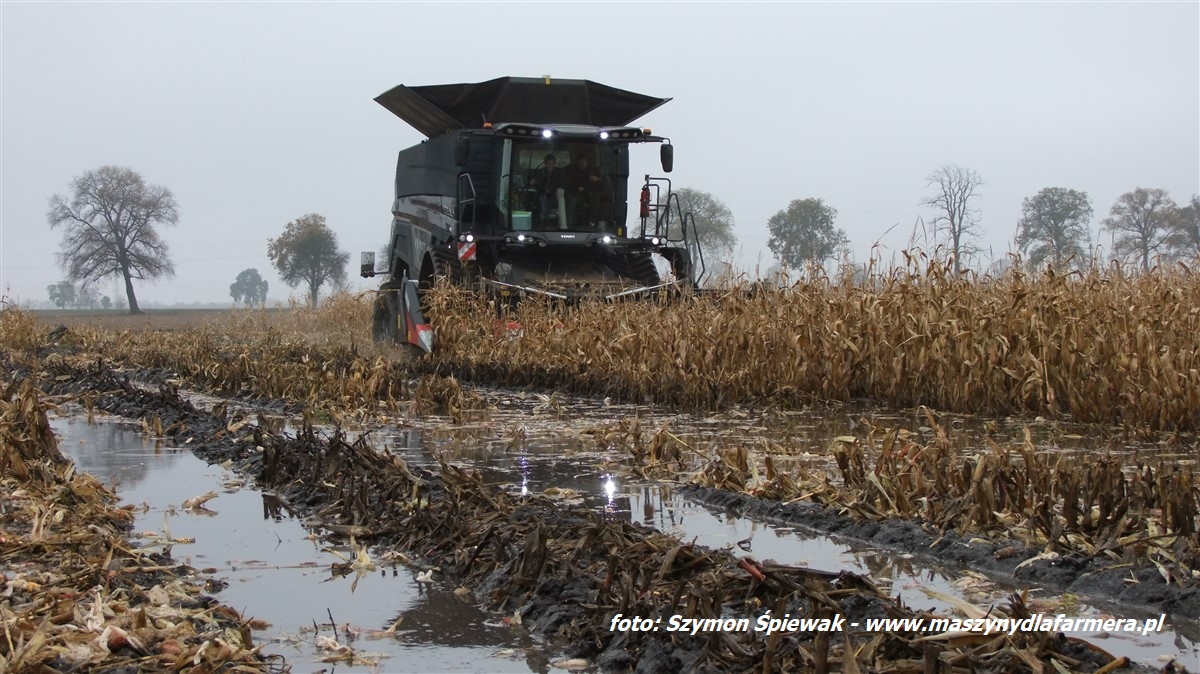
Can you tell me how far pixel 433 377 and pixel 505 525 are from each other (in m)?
7.45

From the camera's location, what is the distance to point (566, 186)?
18.2 meters

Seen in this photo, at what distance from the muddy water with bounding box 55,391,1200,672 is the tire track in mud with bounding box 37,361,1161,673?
182 millimetres

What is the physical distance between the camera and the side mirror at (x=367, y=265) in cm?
2572

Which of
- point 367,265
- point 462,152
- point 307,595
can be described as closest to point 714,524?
point 307,595

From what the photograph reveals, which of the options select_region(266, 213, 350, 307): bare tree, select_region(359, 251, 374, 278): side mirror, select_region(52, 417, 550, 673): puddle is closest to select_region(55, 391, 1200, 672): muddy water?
select_region(52, 417, 550, 673): puddle

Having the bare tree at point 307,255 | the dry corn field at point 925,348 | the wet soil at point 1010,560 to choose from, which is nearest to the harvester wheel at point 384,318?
the dry corn field at point 925,348

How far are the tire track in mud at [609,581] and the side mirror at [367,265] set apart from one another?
18360 millimetres

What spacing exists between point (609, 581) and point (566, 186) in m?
14.1

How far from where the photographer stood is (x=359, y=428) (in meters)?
10.9

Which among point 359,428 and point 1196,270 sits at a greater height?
point 1196,270

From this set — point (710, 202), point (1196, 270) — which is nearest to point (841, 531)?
point (1196, 270)

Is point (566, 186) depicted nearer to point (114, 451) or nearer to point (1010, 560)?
point (114, 451)

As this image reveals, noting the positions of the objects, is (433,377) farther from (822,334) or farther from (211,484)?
(211,484)

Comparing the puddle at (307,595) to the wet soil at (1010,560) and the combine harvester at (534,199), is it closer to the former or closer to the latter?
the wet soil at (1010,560)
